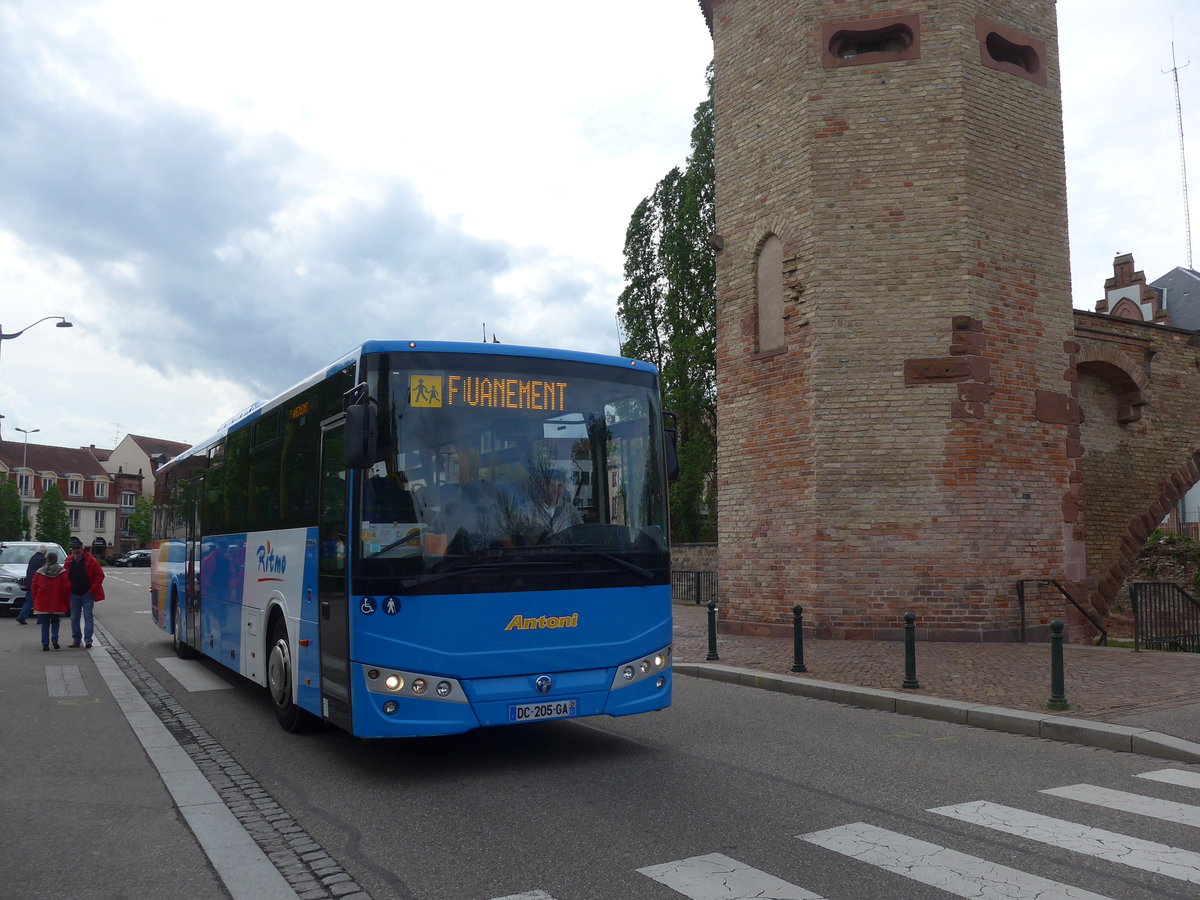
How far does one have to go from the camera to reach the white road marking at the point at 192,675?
11.2 meters

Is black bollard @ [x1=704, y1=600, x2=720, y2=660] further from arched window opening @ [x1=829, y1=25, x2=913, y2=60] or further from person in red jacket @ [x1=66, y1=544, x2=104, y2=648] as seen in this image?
arched window opening @ [x1=829, y1=25, x2=913, y2=60]

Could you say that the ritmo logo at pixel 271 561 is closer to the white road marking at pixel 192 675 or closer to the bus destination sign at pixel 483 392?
the bus destination sign at pixel 483 392

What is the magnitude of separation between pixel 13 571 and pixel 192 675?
12764 mm

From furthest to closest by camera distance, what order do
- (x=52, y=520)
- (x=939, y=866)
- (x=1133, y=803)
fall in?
(x=52, y=520), (x=1133, y=803), (x=939, y=866)

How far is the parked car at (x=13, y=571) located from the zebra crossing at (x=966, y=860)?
18.9 m

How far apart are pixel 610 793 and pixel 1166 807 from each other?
332 cm

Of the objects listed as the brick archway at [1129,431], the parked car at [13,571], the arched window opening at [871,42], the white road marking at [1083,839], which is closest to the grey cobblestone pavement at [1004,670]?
the white road marking at [1083,839]

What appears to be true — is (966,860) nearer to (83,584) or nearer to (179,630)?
(179,630)

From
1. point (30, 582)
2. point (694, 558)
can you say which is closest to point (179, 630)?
point (30, 582)

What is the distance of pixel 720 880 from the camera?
14.7 ft

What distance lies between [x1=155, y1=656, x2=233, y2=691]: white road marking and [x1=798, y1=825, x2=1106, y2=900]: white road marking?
26.2ft

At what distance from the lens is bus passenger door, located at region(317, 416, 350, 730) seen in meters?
6.55

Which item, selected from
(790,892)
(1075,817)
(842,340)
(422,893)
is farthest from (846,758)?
(842,340)

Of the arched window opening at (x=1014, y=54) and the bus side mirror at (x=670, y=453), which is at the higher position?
the arched window opening at (x=1014, y=54)
